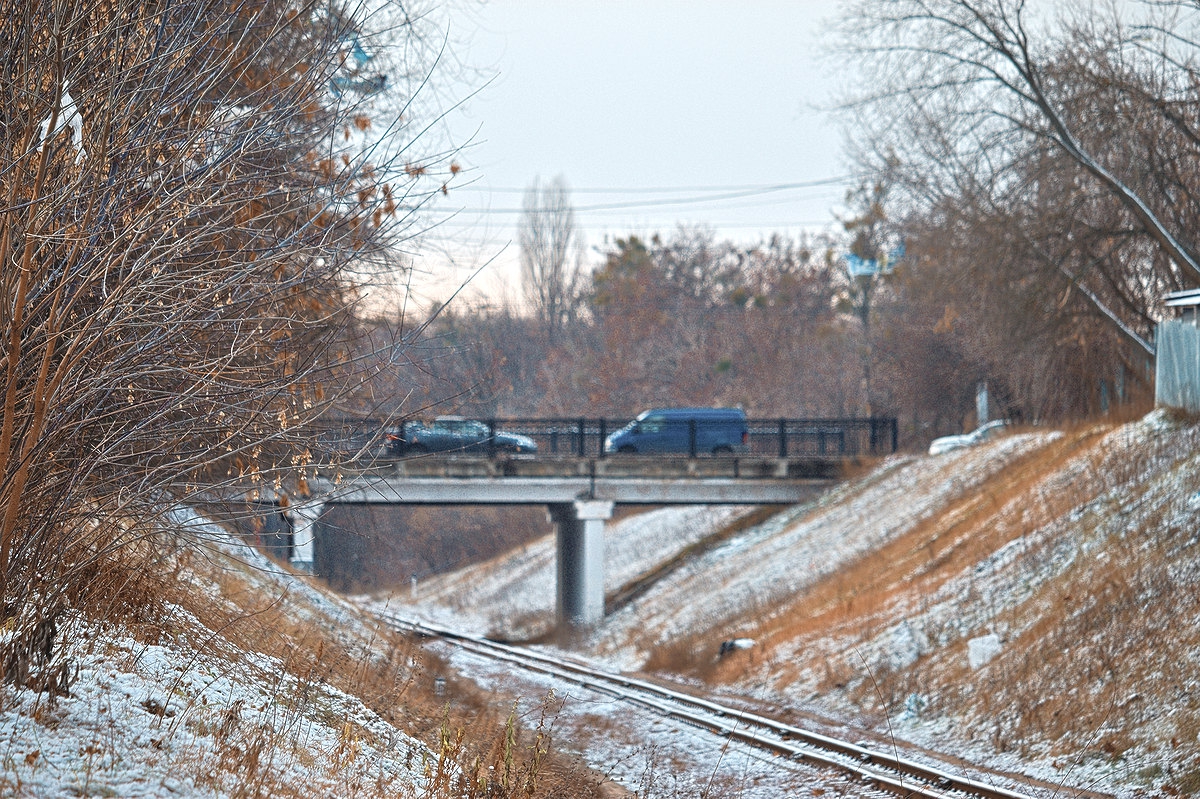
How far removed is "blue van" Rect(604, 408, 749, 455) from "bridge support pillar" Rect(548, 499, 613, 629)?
487 centimetres

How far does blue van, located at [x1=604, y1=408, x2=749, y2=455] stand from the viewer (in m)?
36.8

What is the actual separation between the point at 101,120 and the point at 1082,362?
89.3ft

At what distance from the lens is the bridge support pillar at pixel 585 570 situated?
31.0 metres

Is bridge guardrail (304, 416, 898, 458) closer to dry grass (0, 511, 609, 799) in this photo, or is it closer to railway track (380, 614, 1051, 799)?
railway track (380, 614, 1051, 799)

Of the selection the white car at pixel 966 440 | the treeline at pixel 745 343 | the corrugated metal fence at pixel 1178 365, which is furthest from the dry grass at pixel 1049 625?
the treeline at pixel 745 343

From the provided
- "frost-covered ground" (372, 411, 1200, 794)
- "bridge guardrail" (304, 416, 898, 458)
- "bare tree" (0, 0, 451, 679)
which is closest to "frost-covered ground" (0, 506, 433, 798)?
"bare tree" (0, 0, 451, 679)

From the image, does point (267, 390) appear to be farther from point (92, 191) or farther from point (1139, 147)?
point (1139, 147)

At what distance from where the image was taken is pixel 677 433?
37531 millimetres

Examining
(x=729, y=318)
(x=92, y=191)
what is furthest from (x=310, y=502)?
(x=729, y=318)

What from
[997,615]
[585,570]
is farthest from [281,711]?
[585,570]

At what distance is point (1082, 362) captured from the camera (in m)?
29.5

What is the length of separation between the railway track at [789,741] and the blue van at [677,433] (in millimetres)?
17274

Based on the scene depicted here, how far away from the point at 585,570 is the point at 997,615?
55.2 ft

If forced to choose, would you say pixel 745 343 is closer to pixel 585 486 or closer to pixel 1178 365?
pixel 585 486
